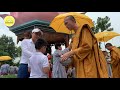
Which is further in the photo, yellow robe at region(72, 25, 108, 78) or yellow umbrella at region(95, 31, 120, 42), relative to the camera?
yellow umbrella at region(95, 31, 120, 42)

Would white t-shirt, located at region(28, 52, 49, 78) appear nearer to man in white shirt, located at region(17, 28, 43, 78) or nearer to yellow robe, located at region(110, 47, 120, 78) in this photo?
man in white shirt, located at region(17, 28, 43, 78)

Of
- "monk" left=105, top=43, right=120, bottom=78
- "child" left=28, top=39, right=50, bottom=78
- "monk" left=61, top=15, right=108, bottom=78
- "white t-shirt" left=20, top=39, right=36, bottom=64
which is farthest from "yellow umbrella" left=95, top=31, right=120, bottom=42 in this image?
"monk" left=61, top=15, right=108, bottom=78

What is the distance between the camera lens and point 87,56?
11.9 ft

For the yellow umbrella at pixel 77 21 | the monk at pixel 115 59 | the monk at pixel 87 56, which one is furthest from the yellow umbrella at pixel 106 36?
the monk at pixel 87 56

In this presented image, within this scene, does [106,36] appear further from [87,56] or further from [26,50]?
[87,56]

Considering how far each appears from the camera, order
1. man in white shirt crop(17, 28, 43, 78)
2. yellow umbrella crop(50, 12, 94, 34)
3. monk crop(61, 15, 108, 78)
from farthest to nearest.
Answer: yellow umbrella crop(50, 12, 94, 34), man in white shirt crop(17, 28, 43, 78), monk crop(61, 15, 108, 78)

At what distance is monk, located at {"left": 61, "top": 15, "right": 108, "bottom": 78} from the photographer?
357 centimetres

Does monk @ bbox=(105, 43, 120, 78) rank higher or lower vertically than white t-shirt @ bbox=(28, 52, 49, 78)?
higher

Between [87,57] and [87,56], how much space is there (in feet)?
0.04

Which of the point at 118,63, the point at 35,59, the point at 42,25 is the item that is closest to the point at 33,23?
the point at 42,25

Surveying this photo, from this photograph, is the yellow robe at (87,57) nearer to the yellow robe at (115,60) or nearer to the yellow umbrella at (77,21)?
the yellow umbrella at (77,21)

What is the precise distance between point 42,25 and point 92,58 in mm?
7556

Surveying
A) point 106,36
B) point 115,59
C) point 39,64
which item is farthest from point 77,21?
point 39,64
